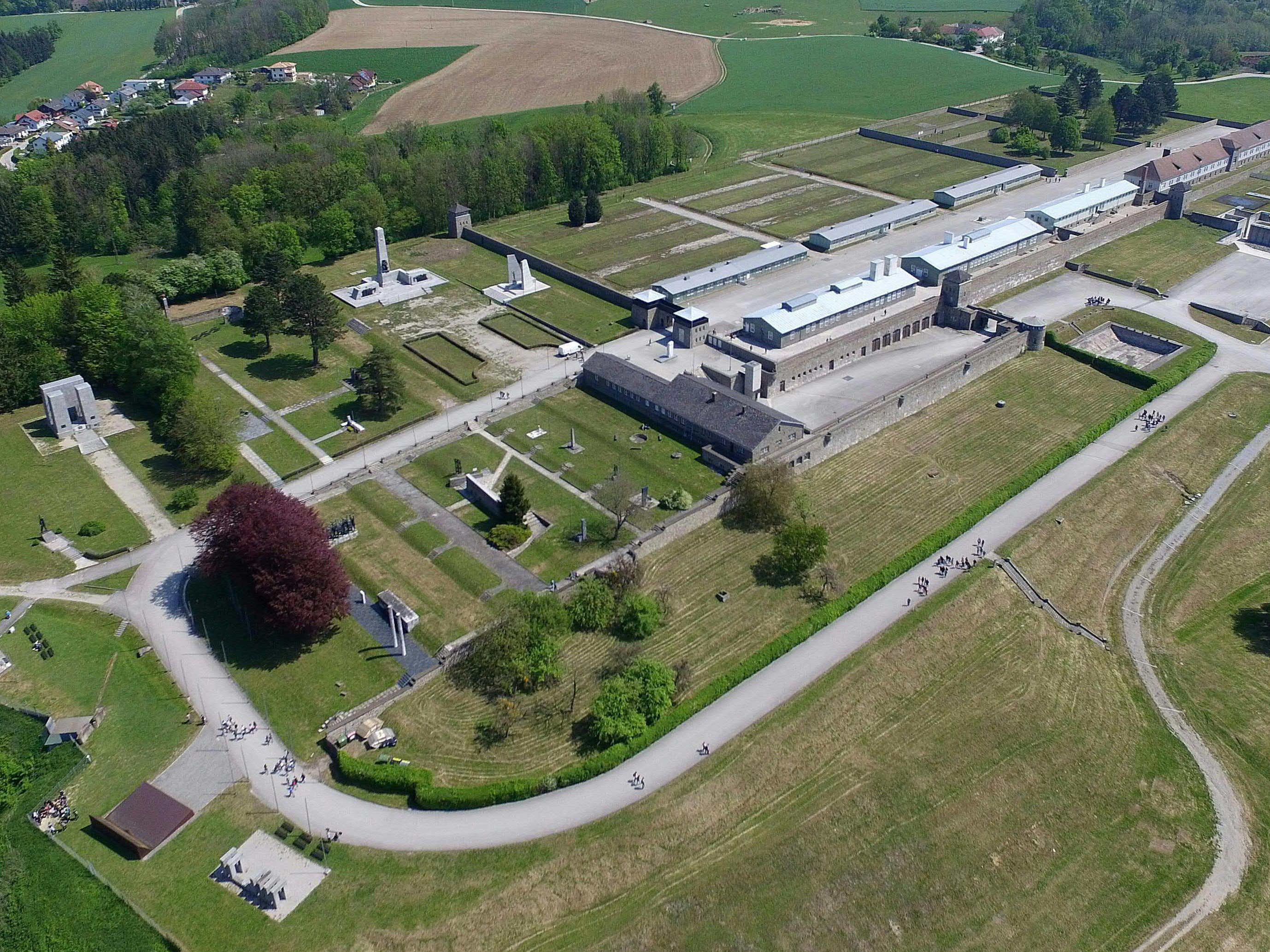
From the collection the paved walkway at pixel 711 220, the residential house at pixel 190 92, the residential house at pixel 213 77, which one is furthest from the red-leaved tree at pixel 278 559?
the residential house at pixel 213 77

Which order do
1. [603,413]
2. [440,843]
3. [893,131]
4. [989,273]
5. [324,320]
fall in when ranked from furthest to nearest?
[893,131], [989,273], [324,320], [603,413], [440,843]

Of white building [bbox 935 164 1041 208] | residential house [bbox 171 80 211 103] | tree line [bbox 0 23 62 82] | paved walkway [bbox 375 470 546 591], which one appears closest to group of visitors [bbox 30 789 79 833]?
paved walkway [bbox 375 470 546 591]

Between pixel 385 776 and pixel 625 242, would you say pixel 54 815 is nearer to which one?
pixel 385 776

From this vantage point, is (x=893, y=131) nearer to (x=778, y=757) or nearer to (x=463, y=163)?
(x=463, y=163)

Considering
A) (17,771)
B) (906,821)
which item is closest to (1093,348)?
(906,821)

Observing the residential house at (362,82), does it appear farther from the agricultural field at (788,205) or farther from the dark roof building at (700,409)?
the dark roof building at (700,409)

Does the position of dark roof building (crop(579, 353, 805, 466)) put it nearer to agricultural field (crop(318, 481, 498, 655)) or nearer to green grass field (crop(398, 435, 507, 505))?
green grass field (crop(398, 435, 507, 505))

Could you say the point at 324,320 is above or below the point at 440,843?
above
